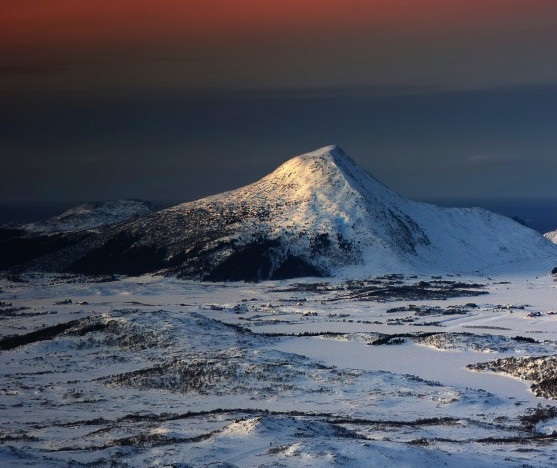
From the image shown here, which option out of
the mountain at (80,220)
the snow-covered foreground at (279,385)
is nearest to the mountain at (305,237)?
the mountain at (80,220)

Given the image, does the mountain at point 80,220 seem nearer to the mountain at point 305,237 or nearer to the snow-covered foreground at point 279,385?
the mountain at point 305,237

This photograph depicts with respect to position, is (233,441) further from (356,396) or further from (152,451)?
(356,396)

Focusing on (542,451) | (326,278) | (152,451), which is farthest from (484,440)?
(326,278)

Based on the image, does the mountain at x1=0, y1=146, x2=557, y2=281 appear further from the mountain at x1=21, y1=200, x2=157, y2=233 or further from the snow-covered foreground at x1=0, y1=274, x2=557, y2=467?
the snow-covered foreground at x1=0, y1=274, x2=557, y2=467

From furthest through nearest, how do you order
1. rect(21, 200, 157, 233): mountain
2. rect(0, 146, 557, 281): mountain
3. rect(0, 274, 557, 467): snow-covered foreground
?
rect(21, 200, 157, 233): mountain < rect(0, 146, 557, 281): mountain < rect(0, 274, 557, 467): snow-covered foreground

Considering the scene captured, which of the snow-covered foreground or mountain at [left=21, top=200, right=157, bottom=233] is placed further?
mountain at [left=21, top=200, right=157, bottom=233]

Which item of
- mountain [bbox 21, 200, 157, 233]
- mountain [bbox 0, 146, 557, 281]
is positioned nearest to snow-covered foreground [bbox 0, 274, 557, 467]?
mountain [bbox 0, 146, 557, 281]
